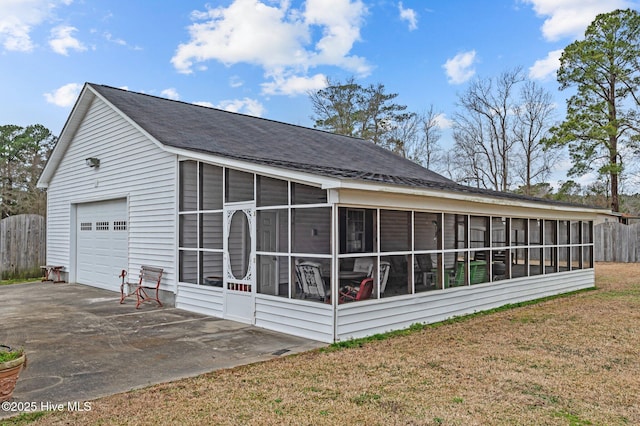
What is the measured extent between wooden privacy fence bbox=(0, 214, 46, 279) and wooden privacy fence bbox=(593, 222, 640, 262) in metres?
21.4

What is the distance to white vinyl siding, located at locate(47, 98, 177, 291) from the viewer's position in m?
9.72

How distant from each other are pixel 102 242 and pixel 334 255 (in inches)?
323

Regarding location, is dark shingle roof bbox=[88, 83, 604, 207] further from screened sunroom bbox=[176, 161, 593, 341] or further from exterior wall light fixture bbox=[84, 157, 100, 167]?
exterior wall light fixture bbox=[84, 157, 100, 167]

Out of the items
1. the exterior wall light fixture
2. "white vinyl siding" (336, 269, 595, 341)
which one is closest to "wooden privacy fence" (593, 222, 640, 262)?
"white vinyl siding" (336, 269, 595, 341)

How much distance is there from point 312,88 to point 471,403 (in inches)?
1042

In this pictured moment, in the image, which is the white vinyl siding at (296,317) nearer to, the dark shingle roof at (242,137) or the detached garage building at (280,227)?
the detached garage building at (280,227)

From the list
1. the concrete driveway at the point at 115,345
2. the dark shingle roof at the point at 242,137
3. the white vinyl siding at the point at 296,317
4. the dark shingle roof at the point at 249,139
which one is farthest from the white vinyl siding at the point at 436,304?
the dark shingle roof at the point at 242,137

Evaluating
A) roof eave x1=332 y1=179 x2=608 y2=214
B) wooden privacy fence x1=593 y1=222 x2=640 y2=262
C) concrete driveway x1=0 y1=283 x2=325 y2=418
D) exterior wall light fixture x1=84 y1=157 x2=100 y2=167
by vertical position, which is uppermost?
exterior wall light fixture x1=84 y1=157 x2=100 y2=167

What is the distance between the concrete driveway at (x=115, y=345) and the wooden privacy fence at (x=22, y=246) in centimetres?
556

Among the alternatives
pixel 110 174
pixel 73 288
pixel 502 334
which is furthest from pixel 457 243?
pixel 73 288

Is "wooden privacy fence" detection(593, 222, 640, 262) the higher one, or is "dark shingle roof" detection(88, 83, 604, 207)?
"dark shingle roof" detection(88, 83, 604, 207)

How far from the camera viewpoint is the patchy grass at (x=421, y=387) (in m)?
3.92

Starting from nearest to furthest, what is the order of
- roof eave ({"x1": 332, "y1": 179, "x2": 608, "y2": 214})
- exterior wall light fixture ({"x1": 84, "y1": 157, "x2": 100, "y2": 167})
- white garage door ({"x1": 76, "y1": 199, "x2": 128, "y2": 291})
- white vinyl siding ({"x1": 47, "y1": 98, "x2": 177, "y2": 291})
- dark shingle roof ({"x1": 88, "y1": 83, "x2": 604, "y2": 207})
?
roof eave ({"x1": 332, "y1": 179, "x2": 608, "y2": 214})
dark shingle roof ({"x1": 88, "y1": 83, "x2": 604, "y2": 207})
white vinyl siding ({"x1": 47, "y1": 98, "x2": 177, "y2": 291})
white garage door ({"x1": 76, "y1": 199, "x2": 128, "y2": 291})
exterior wall light fixture ({"x1": 84, "y1": 157, "x2": 100, "y2": 167})

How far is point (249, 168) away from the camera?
7367mm
